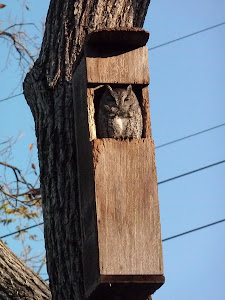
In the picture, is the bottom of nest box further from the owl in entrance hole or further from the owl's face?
the owl's face

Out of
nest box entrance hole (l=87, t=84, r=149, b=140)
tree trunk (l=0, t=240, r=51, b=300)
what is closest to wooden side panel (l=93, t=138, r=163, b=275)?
nest box entrance hole (l=87, t=84, r=149, b=140)

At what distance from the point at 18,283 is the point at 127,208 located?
786 mm

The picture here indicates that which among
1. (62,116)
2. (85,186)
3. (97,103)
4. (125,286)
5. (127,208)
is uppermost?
(97,103)

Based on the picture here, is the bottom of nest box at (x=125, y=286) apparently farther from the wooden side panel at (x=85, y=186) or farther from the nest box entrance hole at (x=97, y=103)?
the nest box entrance hole at (x=97, y=103)

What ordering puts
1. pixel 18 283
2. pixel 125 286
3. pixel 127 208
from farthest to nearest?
pixel 18 283
pixel 127 208
pixel 125 286

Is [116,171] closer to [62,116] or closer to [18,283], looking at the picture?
[62,116]

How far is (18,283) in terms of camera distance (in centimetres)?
432

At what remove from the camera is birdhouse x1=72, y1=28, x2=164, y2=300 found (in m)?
3.74

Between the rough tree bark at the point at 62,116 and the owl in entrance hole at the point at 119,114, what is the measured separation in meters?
0.17

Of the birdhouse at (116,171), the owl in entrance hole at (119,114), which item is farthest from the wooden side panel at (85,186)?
the owl in entrance hole at (119,114)

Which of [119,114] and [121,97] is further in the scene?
[119,114]

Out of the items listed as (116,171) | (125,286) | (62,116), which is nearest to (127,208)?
(116,171)

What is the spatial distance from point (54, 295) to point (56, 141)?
66cm

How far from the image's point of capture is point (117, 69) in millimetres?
4184
